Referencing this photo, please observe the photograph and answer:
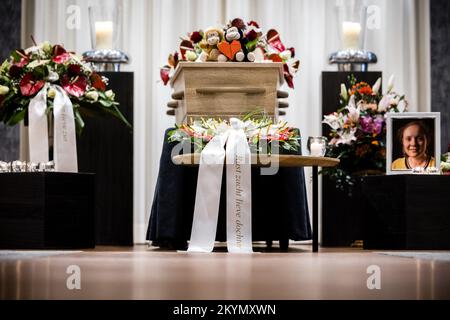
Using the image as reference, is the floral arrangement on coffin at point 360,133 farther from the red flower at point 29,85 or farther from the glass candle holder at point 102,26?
the red flower at point 29,85

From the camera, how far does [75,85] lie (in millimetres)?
3699

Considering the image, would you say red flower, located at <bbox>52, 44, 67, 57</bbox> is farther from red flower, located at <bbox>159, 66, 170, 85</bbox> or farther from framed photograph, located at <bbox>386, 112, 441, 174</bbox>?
framed photograph, located at <bbox>386, 112, 441, 174</bbox>

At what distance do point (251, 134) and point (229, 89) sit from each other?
36 centimetres

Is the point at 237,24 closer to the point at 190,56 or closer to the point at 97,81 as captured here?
the point at 190,56

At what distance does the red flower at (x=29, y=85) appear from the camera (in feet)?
11.7

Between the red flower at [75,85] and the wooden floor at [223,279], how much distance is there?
1294mm

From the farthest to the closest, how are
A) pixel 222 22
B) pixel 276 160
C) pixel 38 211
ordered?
pixel 222 22
pixel 38 211
pixel 276 160

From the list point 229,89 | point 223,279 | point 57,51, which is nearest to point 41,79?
point 57,51

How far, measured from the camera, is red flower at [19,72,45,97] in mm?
3579

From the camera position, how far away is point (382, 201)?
137 inches
